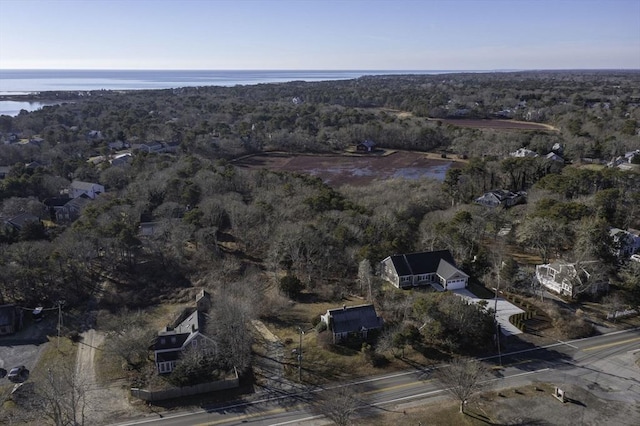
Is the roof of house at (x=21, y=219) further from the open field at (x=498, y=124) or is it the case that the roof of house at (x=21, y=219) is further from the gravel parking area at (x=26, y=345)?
the open field at (x=498, y=124)

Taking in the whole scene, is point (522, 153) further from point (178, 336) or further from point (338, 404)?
point (178, 336)

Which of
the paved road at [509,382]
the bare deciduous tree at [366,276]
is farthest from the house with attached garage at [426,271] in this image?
the paved road at [509,382]

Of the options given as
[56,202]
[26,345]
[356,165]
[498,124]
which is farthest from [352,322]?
[498,124]

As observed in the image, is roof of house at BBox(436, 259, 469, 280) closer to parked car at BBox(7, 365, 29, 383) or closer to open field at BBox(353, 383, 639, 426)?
open field at BBox(353, 383, 639, 426)

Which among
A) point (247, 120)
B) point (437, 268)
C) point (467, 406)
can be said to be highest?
point (247, 120)

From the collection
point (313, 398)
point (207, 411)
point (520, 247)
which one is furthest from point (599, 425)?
point (520, 247)

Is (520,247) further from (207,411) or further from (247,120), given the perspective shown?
(247,120)

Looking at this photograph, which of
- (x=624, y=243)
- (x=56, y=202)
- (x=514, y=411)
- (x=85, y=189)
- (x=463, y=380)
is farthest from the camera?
(x=85, y=189)
